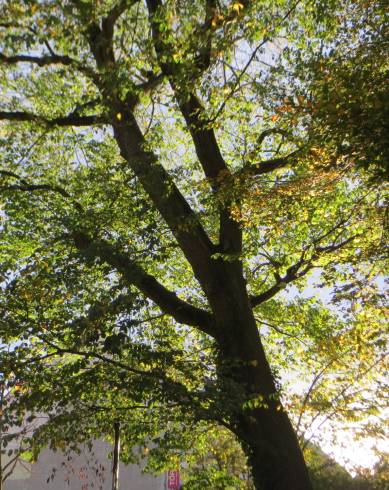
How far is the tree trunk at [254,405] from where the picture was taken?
20.1 feet

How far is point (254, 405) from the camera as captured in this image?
607 cm

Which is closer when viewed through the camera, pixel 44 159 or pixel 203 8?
pixel 203 8

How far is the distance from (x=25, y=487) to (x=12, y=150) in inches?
1970

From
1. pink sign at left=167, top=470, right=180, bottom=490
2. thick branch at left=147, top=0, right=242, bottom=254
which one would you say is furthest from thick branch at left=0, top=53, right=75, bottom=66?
pink sign at left=167, top=470, right=180, bottom=490

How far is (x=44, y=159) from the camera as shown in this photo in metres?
11.9

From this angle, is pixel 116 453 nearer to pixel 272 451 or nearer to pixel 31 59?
pixel 272 451

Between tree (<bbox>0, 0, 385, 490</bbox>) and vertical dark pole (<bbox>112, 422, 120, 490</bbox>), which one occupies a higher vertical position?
tree (<bbox>0, 0, 385, 490</bbox>)

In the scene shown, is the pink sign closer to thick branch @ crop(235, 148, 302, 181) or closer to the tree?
the tree

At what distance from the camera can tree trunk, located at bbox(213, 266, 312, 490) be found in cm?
611

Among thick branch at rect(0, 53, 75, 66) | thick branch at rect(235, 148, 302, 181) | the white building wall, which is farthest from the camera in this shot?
the white building wall

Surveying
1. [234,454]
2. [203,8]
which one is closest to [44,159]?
[203,8]

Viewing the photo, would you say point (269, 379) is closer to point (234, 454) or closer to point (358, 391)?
point (358, 391)

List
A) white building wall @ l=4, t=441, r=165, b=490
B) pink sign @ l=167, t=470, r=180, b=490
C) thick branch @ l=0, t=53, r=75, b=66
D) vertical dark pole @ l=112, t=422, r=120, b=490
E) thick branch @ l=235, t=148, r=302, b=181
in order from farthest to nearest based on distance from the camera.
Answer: white building wall @ l=4, t=441, r=165, b=490 → pink sign @ l=167, t=470, r=180, b=490 → thick branch @ l=0, t=53, r=75, b=66 → vertical dark pole @ l=112, t=422, r=120, b=490 → thick branch @ l=235, t=148, r=302, b=181

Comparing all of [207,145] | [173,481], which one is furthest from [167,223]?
[173,481]
